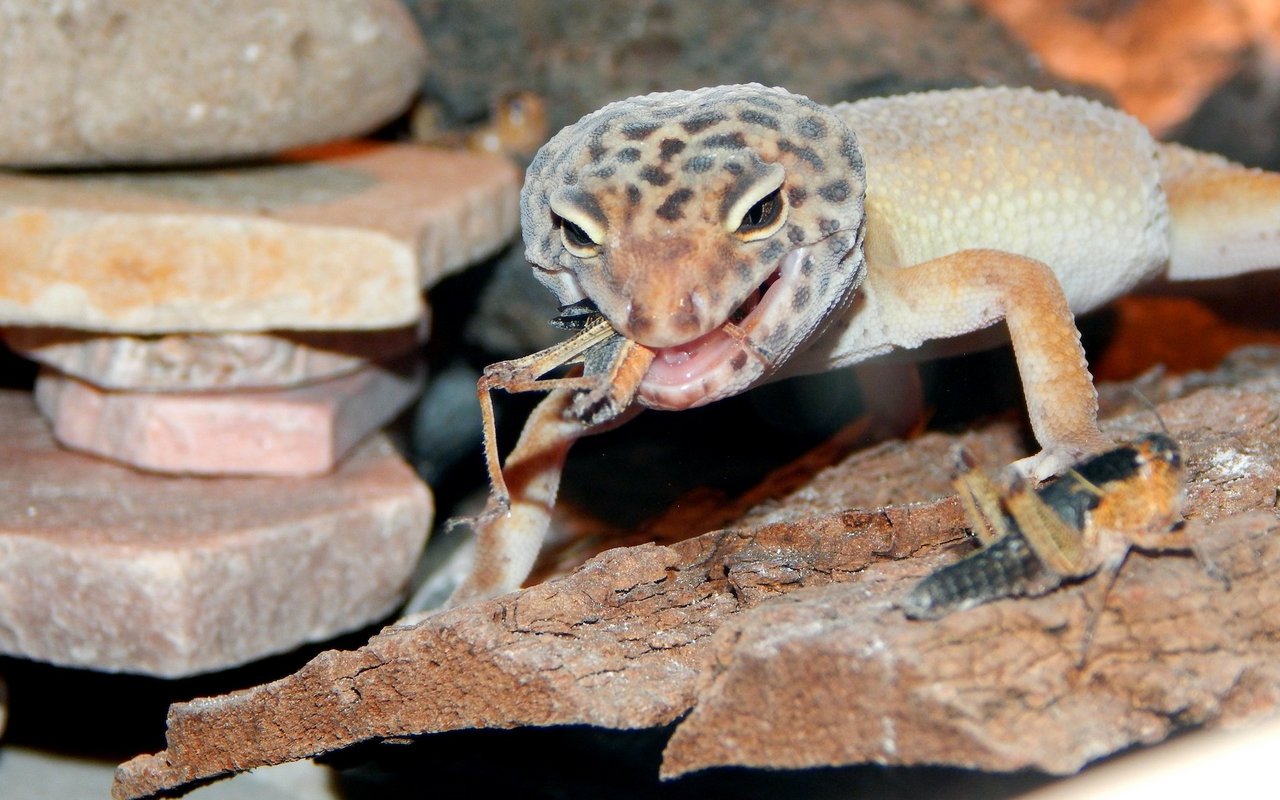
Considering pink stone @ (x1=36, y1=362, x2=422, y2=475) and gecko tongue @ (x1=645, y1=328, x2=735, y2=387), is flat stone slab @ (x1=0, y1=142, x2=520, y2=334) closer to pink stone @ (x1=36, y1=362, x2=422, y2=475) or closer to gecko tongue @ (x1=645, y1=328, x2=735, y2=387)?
pink stone @ (x1=36, y1=362, x2=422, y2=475)

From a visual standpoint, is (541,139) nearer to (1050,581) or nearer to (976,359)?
(976,359)

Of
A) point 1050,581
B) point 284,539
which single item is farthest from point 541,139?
point 1050,581

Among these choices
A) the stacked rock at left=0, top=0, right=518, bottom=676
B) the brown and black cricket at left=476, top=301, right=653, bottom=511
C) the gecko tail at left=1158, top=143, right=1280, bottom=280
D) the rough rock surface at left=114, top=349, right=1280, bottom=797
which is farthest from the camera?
the gecko tail at left=1158, top=143, right=1280, bottom=280

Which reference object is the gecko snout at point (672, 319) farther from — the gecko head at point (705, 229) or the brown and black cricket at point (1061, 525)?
the brown and black cricket at point (1061, 525)

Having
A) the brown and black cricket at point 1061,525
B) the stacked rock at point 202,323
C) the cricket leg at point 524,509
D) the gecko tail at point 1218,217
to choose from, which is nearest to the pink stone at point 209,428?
the stacked rock at point 202,323

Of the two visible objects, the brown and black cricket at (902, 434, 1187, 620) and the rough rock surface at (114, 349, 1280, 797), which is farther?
the brown and black cricket at (902, 434, 1187, 620)

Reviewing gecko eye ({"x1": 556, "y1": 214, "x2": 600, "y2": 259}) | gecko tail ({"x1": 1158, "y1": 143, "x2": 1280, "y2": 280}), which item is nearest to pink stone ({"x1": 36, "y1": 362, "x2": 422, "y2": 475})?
gecko eye ({"x1": 556, "y1": 214, "x2": 600, "y2": 259})

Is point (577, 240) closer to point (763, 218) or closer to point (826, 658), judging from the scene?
point (763, 218)
